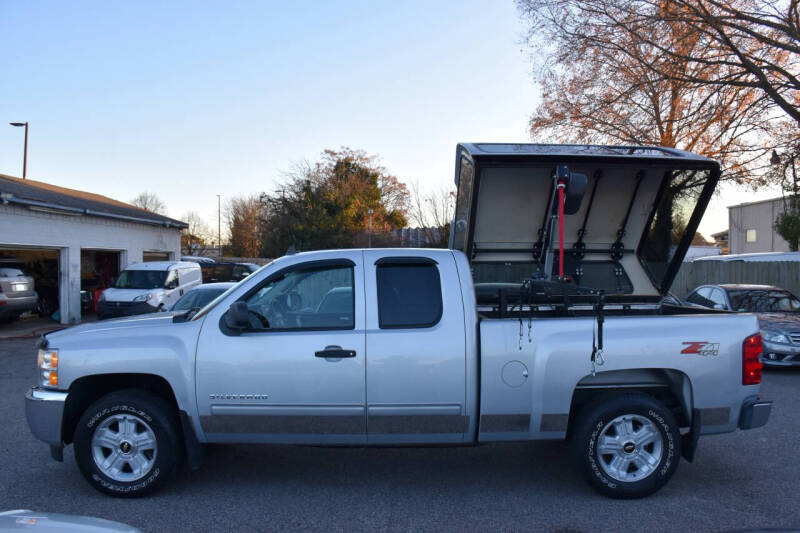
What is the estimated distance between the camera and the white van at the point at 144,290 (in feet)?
54.7

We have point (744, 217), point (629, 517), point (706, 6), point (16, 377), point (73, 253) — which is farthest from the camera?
point (744, 217)

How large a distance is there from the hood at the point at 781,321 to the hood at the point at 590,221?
517 cm

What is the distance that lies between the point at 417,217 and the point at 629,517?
101 feet

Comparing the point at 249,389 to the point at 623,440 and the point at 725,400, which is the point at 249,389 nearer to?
the point at 623,440

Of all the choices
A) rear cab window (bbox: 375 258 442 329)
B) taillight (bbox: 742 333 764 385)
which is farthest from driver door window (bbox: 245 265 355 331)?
taillight (bbox: 742 333 764 385)

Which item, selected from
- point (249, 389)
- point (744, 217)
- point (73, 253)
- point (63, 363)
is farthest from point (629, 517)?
point (744, 217)

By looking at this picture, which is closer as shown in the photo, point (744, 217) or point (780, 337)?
point (780, 337)

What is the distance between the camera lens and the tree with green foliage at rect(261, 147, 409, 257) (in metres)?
47.9

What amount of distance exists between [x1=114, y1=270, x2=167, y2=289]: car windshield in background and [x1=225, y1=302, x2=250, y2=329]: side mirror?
13811 mm

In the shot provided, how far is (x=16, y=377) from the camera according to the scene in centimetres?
1034

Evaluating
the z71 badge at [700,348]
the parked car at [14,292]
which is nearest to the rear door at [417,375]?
the z71 badge at [700,348]

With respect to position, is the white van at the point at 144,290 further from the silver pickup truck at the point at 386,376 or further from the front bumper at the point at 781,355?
the front bumper at the point at 781,355

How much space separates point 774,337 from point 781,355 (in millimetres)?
340

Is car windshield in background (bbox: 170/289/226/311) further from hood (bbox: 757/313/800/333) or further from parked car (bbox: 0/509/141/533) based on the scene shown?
hood (bbox: 757/313/800/333)
